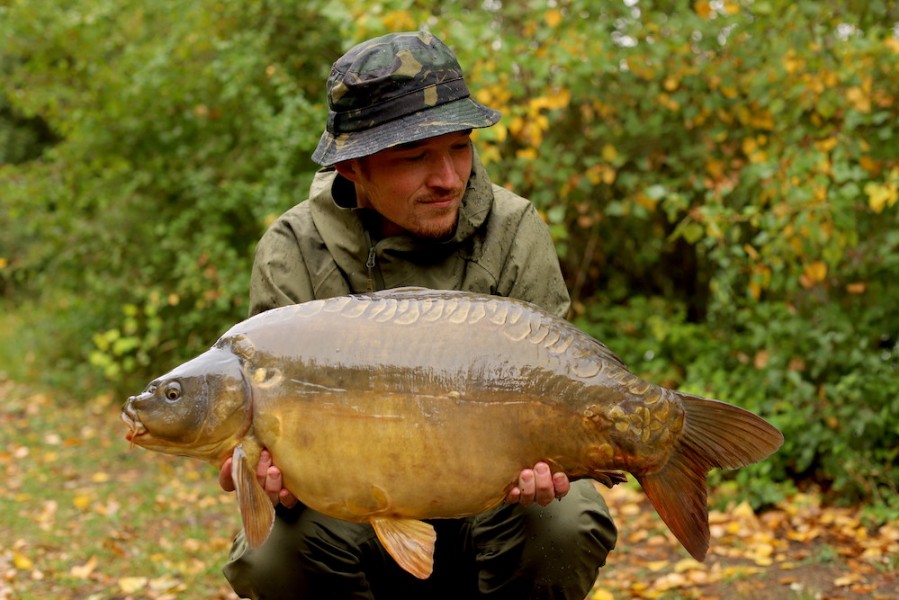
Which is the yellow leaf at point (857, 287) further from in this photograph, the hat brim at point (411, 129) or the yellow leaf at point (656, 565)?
the hat brim at point (411, 129)

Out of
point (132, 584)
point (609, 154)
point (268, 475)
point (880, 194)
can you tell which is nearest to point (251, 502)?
point (268, 475)

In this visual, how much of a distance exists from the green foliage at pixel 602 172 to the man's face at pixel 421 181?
2063 millimetres

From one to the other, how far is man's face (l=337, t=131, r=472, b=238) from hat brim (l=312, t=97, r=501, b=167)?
0.05 m

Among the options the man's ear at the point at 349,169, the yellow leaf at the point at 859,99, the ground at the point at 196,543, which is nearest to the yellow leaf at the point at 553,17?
the yellow leaf at the point at 859,99

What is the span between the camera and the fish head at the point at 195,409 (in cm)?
221

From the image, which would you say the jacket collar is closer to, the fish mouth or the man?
the man

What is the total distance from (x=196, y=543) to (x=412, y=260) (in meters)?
2.44

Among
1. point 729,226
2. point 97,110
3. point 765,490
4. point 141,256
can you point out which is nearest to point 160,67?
point 97,110

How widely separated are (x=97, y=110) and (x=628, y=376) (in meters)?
5.65

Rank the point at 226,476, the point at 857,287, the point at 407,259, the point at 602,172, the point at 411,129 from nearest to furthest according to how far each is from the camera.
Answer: the point at 226,476, the point at 411,129, the point at 407,259, the point at 857,287, the point at 602,172

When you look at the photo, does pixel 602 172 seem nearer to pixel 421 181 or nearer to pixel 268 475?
pixel 421 181

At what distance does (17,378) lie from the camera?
27.5 ft

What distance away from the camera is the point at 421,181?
2.60m

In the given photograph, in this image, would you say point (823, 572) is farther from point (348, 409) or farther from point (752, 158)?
point (348, 409)
